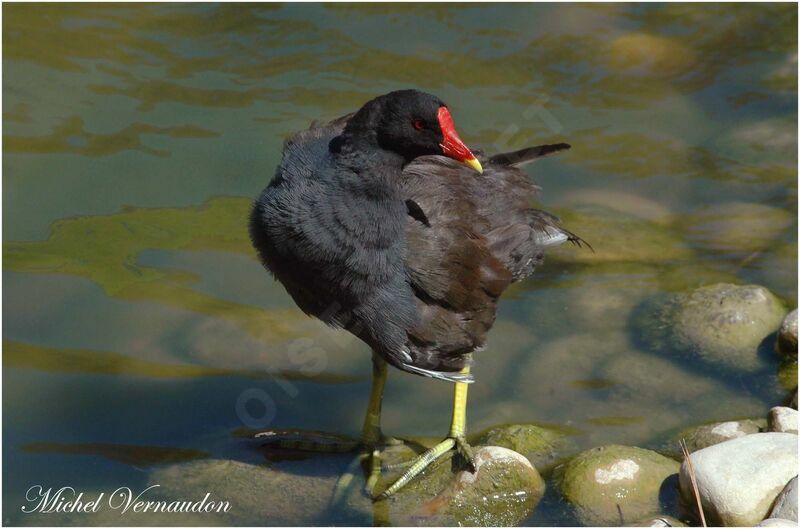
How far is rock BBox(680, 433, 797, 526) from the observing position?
13.1ft

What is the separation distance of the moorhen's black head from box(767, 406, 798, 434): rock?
1.93 meters

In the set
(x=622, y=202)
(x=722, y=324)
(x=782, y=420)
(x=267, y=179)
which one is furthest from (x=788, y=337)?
(x=267, y=179)

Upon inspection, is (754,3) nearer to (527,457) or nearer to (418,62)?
(418,62)

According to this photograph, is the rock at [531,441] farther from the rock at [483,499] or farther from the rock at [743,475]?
the rock at [743,475]

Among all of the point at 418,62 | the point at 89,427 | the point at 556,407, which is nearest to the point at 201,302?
the point at 89,427

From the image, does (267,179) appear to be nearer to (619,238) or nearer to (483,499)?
(619,238)

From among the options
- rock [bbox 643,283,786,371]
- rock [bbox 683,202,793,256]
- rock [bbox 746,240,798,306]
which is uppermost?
rock [bbox 683,202,793,256]

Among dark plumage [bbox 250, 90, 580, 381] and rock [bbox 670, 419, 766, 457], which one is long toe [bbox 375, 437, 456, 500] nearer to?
dark plumage [bbox 250, 90, 580, 381]

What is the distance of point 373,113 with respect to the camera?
398 centimetres

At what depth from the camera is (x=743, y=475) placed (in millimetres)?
4051

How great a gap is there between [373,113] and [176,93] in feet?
11.3

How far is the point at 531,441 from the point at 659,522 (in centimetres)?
88

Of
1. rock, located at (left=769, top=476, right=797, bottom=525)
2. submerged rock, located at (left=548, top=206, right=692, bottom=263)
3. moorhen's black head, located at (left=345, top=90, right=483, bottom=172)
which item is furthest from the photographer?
submerged rock, located at (left=548, top=206, right=692, bottom=263)

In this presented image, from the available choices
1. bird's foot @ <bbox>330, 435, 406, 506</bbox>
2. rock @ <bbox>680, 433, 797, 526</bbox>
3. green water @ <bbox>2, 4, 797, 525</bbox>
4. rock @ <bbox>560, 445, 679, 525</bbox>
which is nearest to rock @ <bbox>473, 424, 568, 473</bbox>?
green water @ <bbox>2, 4, 797, 525</bbox>
